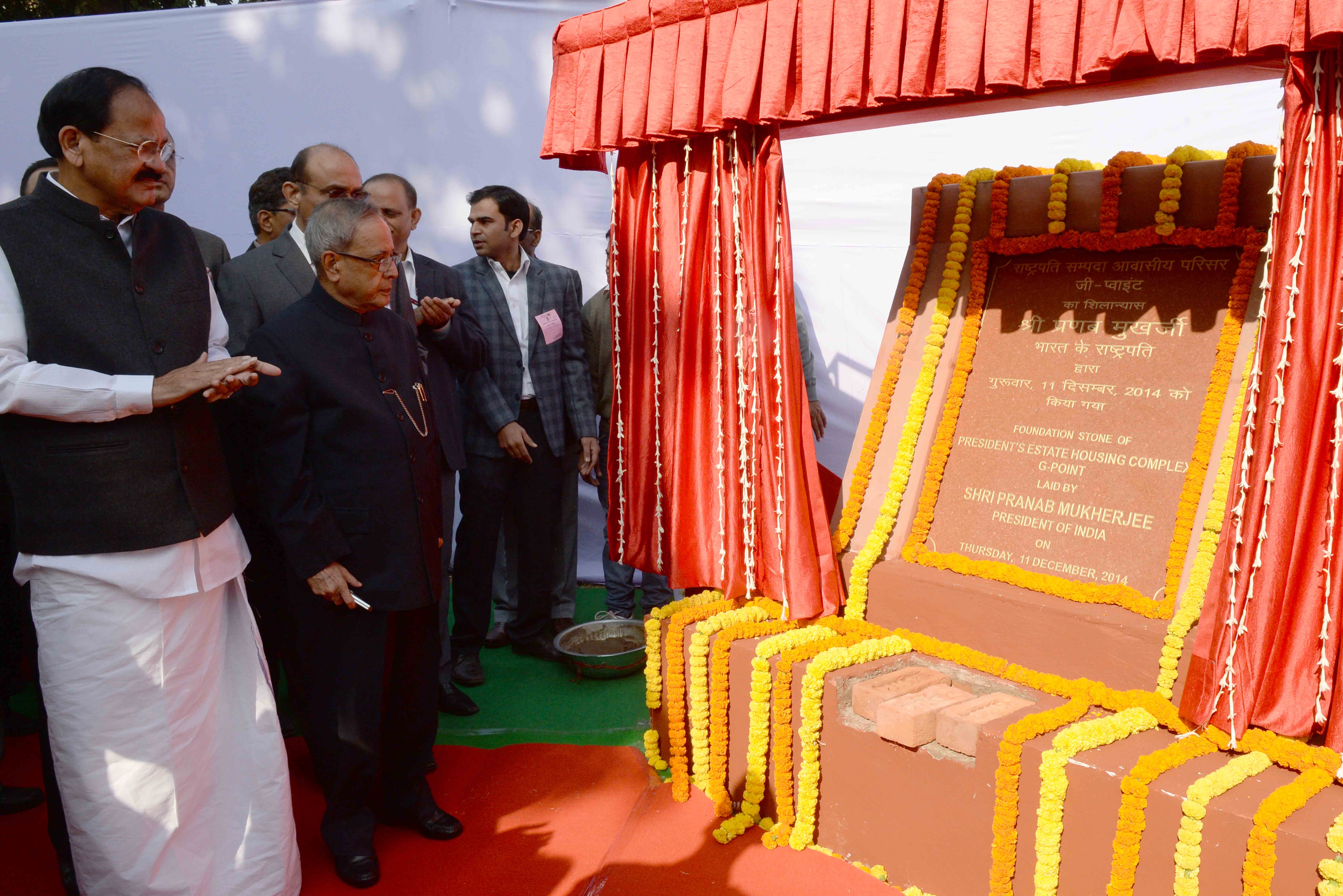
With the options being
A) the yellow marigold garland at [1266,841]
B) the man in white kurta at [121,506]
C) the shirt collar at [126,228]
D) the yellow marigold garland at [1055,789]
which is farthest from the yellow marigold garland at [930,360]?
the shirt collar at [126,228]

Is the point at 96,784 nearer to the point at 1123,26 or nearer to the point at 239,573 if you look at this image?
the point at 239,573

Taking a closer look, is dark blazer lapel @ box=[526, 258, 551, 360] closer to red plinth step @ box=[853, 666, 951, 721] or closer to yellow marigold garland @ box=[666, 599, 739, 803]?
yellow marigold garland @ box=[666, 599, 739, 803]

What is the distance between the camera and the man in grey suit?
306 cm

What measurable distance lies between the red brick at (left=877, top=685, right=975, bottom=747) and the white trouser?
1606 millimetres

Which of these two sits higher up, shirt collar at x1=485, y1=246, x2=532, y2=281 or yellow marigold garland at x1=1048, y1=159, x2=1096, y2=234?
yellow marigold garland at x1=1048, y1=159, x2=1096, y2=234

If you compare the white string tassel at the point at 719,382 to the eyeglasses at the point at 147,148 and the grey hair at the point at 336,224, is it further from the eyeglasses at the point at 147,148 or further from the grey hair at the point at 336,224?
the eyeglasses at the point at 147,148

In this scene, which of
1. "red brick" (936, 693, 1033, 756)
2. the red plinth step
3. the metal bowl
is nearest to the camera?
"red brick" (936, 693, 1033, 756)

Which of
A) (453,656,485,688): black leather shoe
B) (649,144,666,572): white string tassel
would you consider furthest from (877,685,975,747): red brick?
(453,656,485,688): black leather shoe

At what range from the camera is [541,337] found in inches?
165

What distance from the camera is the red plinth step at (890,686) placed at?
2650 millimetres

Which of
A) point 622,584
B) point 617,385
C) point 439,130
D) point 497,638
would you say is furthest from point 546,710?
point 439,130

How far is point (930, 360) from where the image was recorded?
336 cm

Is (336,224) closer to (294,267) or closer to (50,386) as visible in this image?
(294,267)

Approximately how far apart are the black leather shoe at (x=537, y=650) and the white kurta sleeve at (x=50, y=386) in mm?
2447
